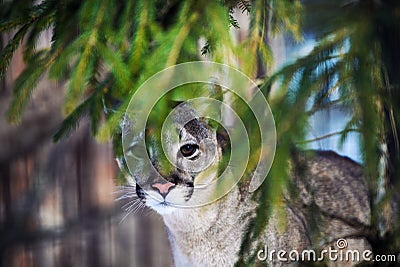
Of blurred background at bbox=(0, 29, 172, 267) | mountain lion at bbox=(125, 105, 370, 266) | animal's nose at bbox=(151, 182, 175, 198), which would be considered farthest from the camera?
blurred background at bbox=(0, 29, 172, 267)

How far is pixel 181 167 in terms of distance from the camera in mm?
980

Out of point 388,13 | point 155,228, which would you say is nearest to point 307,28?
point 388,13

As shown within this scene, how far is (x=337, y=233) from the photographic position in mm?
1172

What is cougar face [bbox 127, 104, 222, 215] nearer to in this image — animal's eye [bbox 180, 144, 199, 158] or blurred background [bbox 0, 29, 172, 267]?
animal's eye [bbox 180, 144, 199, 158]

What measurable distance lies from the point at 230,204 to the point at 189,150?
318 millimetres

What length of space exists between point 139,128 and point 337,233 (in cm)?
58

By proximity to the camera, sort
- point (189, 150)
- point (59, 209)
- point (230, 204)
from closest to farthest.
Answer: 1. point (189, 150)
2. point (230, 204)
3. point (59, 209)

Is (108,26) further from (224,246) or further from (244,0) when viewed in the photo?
(224,246)

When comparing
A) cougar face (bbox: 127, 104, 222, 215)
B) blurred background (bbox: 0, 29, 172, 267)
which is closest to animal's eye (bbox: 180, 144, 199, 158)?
cougar face (bbox: 127, 104, 222, 215)

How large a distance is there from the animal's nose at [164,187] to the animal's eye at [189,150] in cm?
6

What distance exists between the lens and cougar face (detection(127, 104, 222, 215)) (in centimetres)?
88

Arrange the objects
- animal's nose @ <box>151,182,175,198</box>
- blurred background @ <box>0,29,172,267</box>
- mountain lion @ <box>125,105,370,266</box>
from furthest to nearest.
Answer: blurred background @ <box>0,29,172,267</box>, animal's nose @ <box>151,182,175,198</box>, mountain lion @ <box>125,105,370,266</box>

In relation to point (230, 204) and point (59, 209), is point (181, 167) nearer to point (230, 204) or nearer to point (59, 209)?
point (230, 204)

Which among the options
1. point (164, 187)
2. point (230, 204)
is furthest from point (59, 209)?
point (164, 187)
